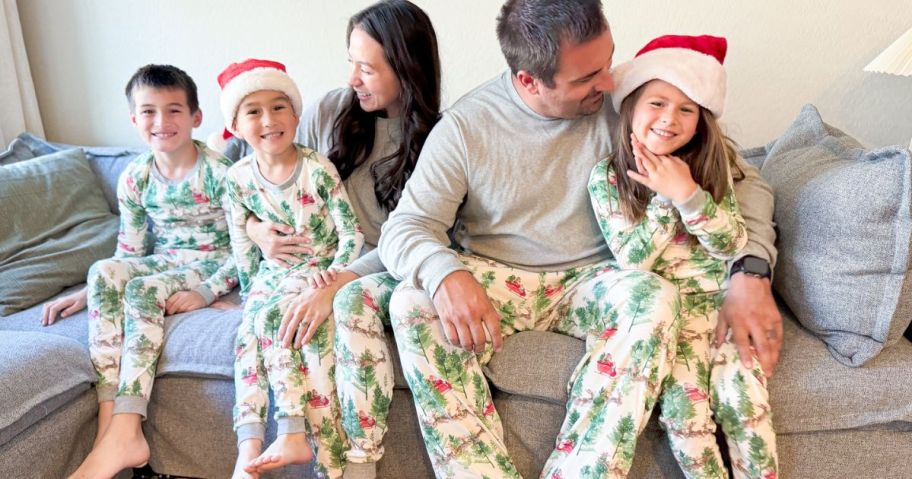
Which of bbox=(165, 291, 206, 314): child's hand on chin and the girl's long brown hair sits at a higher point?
the girl's long brown hair

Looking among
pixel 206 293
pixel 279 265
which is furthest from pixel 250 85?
pixel 206 293

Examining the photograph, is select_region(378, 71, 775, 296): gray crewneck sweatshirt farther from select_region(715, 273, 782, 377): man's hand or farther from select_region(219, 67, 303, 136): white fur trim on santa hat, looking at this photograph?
select_region(219, 67, 303, 136): white fur trim on santa hat

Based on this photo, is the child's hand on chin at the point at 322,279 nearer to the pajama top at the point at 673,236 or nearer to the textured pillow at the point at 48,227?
the pajama top at the point at 673,236

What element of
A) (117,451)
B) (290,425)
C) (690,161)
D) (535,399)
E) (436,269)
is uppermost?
(690,161)

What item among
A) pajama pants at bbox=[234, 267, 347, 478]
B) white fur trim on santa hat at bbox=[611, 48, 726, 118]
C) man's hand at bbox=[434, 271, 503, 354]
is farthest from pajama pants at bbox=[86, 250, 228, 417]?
white fur trim on santa hat at bbox=[611, 48, 726, 118]

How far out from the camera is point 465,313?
142 centimetres

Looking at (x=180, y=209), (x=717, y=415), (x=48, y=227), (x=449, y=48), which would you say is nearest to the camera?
(x=717, y=415)

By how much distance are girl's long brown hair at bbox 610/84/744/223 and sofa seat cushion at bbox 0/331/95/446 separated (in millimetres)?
1249

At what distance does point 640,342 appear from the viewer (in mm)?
1348

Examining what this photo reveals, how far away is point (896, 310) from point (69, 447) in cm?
177

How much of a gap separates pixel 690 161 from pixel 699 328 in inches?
13.8

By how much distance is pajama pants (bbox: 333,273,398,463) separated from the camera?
57.7 inches

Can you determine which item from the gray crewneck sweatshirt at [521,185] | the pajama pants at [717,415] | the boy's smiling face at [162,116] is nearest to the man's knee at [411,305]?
the gray crewneck sweatshirt at [521,185]

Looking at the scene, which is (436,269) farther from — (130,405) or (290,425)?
(130,405)
